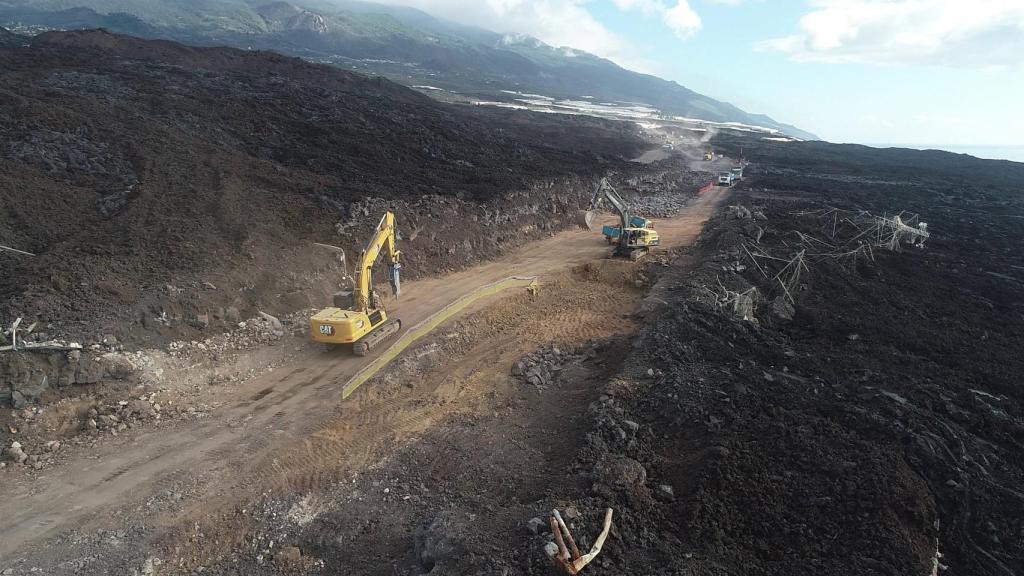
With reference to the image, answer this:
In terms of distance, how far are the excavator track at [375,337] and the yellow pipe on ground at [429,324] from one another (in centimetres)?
38

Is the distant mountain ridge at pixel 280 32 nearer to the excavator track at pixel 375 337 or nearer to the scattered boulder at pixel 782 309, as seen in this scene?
the scattered boulder at pixel 782 309

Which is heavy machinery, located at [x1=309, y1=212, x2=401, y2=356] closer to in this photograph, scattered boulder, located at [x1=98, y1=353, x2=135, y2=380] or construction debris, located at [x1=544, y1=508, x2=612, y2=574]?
scattered boulder, located at [x1=98, y1=353, x2=135, y2=380]

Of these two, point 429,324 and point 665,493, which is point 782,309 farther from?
point 429,324

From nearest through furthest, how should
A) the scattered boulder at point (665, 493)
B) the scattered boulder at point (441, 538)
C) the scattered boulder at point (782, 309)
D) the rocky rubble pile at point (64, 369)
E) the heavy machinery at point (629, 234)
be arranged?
the scattered boulder at point (441, 538) < the scattered boulder at point (665, 493) < the rocky rubble pile at point (64, 369) < the scattered boulder at point (782, 309) < the heavy machinery at point (629, 234)

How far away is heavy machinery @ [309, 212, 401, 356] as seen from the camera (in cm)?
1395

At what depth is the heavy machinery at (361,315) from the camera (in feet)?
45.8

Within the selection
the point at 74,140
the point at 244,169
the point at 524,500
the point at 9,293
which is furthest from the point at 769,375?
the point at 74,140

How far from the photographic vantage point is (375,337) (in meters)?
15.1

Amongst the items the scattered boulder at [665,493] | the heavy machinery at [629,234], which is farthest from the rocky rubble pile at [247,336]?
the heavy machinery at [629,234]

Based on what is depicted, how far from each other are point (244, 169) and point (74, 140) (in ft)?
23.2

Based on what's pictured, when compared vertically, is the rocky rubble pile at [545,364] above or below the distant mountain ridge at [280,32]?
below

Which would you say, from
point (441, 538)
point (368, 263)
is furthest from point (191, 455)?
point (368, 263)

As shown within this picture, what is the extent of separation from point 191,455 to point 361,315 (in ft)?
17.0

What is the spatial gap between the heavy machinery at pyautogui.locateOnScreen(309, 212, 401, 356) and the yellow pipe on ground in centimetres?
57
